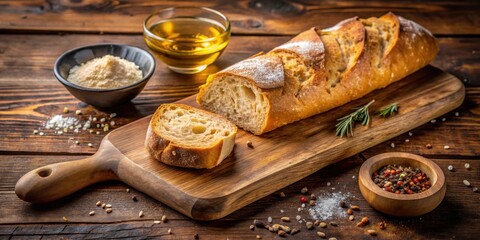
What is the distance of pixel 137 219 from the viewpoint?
2934 millimetres

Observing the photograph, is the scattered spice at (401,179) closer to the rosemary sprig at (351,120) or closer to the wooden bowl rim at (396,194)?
the wooden bowl rim at (396,194)

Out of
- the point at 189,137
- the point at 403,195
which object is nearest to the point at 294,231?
the point at 403,195

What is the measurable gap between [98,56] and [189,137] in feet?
3.46

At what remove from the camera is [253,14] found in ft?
16.0

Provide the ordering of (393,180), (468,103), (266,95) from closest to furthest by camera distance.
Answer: (393,180) → (266,95) → (468,103)

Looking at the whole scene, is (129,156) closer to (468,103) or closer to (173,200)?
(173,200)

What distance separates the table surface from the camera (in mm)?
2910

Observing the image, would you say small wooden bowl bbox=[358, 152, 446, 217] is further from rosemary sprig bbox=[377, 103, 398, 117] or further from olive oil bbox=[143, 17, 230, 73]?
olive oil bbox=[143, 17, 230, 73]

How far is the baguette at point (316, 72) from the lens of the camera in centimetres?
339

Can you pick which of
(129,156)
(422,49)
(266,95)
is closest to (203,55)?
(266,95)

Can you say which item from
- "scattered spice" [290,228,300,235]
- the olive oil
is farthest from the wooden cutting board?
the olive oil

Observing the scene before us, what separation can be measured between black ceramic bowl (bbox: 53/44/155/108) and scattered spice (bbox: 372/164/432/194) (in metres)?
1.35

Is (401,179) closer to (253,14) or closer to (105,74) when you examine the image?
(105,74)

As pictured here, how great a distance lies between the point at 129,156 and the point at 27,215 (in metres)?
0.52
